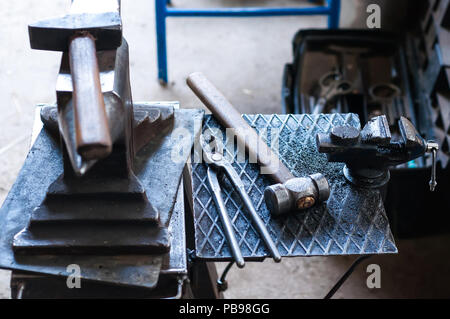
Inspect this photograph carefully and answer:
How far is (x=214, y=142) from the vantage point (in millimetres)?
1553

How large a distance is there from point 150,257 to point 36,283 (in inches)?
10.5

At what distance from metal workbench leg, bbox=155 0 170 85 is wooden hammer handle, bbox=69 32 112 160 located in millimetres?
1681

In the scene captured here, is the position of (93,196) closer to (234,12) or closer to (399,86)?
(234,12)

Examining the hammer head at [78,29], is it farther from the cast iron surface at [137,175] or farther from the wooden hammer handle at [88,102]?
the cast iron surface at [137,175]

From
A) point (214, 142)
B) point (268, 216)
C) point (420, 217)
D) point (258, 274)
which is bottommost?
point (258, 274)

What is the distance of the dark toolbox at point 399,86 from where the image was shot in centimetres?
240

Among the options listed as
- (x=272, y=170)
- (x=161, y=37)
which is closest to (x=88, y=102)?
(x=272, y=170)

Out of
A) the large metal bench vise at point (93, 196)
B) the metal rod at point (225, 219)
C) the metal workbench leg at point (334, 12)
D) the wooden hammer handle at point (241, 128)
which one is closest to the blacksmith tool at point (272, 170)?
the wooden hammer handle at point (241, 128)

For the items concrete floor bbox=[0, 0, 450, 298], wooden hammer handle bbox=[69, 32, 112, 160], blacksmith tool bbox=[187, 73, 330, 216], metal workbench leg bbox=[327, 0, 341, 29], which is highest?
wooden hammer handle bbox=[69, 32, 112, 160]

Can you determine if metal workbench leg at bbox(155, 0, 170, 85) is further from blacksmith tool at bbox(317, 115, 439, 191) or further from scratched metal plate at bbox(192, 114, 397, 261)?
blacksmith tool at bbox(317, 115, 439, 191)

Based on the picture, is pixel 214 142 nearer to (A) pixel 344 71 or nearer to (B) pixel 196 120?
(B) pixel 196 120

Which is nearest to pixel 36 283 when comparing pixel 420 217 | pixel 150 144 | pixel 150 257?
pixel 150 257

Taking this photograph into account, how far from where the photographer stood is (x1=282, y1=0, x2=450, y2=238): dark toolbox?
2396 millimetres

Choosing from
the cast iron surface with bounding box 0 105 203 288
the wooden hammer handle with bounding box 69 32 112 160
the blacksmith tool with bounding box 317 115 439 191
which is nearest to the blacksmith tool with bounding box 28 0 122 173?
the wooden hammer handle with bounding box 69 32 112 160
